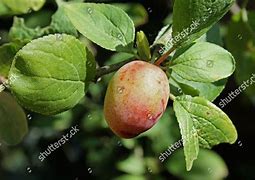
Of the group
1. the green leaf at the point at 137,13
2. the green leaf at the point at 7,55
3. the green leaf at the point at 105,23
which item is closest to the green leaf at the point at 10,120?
the green leaf at the point at 7,55

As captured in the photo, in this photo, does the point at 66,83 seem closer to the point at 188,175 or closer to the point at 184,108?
the point at 184,108

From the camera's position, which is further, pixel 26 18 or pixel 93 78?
pixel 26 18

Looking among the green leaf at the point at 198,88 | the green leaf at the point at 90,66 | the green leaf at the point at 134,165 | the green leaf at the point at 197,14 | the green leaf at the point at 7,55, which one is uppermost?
the green leaf at the point at 197,14

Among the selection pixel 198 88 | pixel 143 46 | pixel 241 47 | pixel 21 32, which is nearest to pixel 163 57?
pixel 143 46

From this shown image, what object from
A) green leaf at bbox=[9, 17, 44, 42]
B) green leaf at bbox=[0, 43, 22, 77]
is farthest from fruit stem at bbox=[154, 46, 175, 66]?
green leaf at bbox=[9, 17, 44, 42]

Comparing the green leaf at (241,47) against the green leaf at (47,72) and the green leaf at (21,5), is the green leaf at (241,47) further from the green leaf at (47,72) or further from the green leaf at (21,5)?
the green leaf at (47,72)

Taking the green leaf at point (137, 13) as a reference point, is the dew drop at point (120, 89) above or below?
above

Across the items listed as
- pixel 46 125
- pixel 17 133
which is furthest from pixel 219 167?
pixel 17 133
